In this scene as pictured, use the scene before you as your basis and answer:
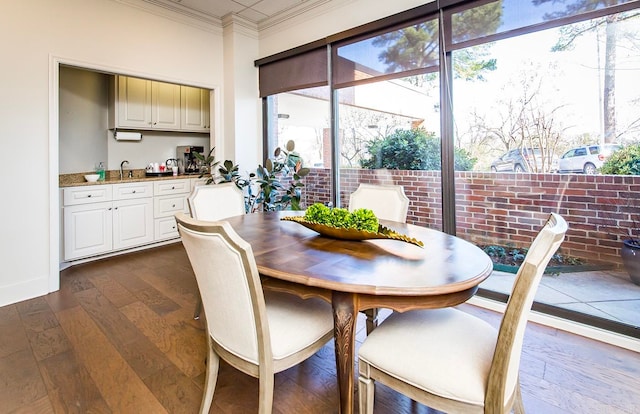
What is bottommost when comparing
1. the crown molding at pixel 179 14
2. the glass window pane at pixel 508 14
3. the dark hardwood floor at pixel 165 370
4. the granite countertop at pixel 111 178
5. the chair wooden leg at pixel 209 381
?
the dark hardwood floor at pixel 165 370

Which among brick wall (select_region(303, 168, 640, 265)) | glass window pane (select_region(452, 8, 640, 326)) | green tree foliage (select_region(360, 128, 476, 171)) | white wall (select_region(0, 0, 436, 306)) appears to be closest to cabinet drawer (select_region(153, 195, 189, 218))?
white wall (select_region(0, 0, 436, 306))

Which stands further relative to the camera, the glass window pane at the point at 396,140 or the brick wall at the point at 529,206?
the glass window pane at the point at 396,140

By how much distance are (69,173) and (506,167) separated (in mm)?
4777

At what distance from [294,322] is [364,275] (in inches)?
15.4

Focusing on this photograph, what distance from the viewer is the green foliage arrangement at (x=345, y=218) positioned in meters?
1.62

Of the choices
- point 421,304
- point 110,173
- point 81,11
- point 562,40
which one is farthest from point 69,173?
point 562,40

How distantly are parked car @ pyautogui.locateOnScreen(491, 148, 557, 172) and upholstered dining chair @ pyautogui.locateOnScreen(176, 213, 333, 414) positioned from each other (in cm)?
194

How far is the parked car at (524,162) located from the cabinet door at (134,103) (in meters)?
4.25

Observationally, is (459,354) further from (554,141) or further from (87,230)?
(87,230)

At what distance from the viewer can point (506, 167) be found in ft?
8.36

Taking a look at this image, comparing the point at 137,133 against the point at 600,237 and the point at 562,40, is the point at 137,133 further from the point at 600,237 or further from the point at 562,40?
the point at 600,237

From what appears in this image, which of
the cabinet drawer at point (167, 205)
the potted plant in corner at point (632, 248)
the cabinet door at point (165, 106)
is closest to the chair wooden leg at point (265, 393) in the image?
the potted plant in corner at point (632, 248)

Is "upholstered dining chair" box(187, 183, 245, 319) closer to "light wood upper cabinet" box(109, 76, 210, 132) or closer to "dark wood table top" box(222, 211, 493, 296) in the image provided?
"dark wood table top" box(222, 211, 493, 296)

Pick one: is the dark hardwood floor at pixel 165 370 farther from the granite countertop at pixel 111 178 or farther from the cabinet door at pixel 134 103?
the cabinet door at pixel 134 103
